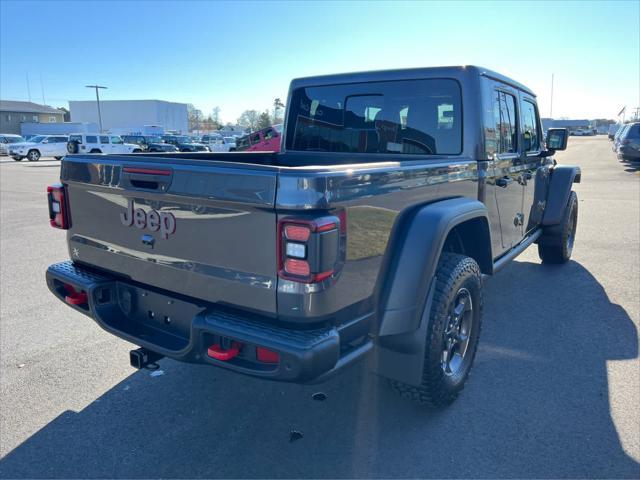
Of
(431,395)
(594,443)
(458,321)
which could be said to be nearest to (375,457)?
(431,395)

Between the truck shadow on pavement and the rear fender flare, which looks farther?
the rear fender flare

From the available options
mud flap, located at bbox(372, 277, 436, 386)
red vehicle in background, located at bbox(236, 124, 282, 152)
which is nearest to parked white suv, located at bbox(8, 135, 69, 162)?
red vehicle in background, located at bbox(236, 124, 282, 152)

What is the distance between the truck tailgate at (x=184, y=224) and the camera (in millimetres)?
2230

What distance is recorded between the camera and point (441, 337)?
9.37ft

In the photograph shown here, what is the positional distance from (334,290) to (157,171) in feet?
3.57

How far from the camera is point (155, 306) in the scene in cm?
277

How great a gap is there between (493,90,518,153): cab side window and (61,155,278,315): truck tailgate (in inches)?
101

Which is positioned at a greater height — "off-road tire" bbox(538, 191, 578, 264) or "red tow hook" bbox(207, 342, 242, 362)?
"red tow hook" bbox(207, 342, 242, 362)

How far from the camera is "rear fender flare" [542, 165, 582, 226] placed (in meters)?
5.66

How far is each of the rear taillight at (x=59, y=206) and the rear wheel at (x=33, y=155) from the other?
3440cm

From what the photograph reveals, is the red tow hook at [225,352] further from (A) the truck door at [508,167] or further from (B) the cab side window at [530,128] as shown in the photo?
(B) the cab side window at [530,128]

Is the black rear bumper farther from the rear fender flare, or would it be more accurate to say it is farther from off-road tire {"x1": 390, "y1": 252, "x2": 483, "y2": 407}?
the rear fender flare

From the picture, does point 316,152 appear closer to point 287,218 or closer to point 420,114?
point 420,114

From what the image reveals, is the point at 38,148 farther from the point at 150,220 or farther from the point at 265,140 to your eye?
the point at 150,220
